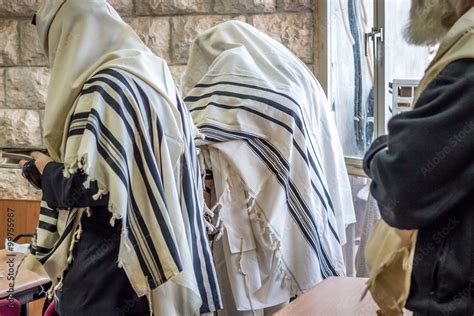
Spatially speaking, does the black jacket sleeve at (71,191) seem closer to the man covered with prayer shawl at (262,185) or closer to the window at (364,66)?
the man covered with prayer shawl at (262,185)

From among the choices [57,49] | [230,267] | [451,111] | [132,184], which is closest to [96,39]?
[57,49]

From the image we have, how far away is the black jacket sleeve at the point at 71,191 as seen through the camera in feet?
5.25

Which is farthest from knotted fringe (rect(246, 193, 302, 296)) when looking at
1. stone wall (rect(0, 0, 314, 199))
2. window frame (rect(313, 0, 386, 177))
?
stone wall (rect(0, 0, 314, 199))

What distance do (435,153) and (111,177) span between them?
35.1 inches

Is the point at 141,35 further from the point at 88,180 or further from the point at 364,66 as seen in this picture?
the point at 88,180

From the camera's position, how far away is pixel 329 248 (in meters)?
2.45

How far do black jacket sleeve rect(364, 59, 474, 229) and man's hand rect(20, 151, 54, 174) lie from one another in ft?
3.46

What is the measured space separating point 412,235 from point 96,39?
1.08 meters

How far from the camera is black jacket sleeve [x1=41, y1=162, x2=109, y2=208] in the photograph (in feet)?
5.25

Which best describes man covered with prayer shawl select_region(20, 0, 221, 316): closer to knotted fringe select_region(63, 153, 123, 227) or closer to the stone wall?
knotted fringe select_region(63, 153, 123, 227)

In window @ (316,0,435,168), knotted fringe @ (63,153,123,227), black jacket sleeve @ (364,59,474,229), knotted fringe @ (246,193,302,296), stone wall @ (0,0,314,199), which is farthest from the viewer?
stone wall @ (0,0,314,199)

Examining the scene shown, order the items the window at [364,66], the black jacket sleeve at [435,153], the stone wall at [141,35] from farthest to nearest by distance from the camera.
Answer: the stone wall at [141,35], the window at [364,66], the black jacket sleeve at [435,153]

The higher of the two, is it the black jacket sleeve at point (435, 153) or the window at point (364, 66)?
the black jacket sleeve at point (435, 153)

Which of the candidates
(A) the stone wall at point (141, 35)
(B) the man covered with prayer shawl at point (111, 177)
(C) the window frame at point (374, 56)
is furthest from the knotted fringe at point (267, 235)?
(A) the stone wall at point (141, 35)
